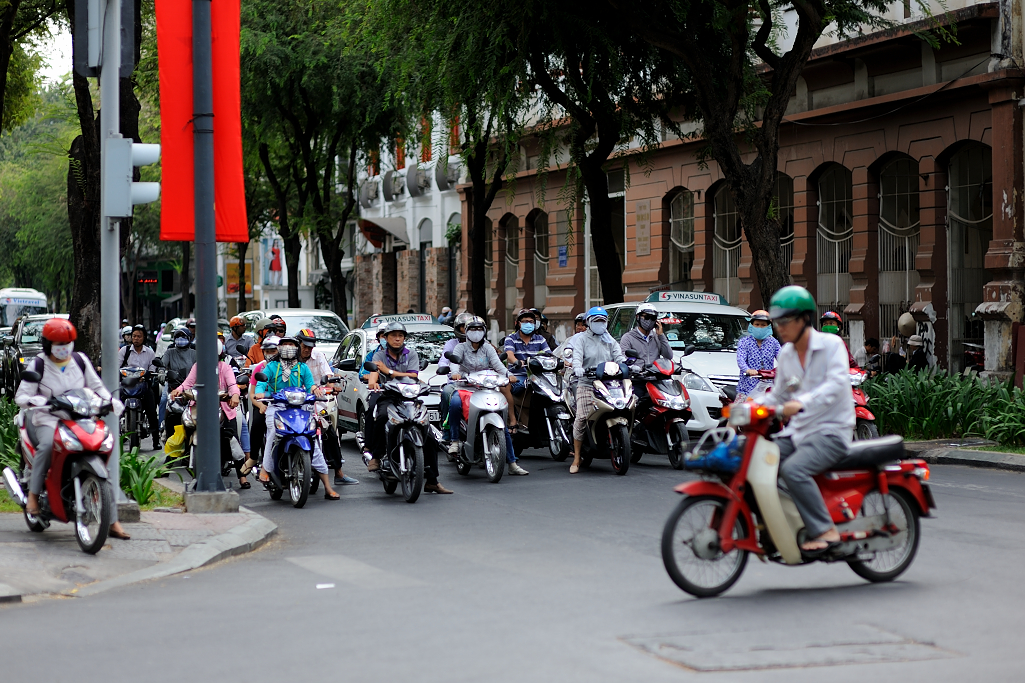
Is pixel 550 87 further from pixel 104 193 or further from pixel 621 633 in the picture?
pixel 621 633

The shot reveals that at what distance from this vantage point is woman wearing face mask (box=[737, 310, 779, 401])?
13797 mm

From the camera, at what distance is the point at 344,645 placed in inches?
250

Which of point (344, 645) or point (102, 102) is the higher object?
point (102, 102)

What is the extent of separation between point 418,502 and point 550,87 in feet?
35.9

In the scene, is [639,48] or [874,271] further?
[874,271]

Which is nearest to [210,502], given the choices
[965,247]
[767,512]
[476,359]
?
[476,359]

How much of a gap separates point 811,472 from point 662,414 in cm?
736

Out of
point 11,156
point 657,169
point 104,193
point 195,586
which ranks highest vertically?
point 11,156

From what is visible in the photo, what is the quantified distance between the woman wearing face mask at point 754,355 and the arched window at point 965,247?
10.4 meters

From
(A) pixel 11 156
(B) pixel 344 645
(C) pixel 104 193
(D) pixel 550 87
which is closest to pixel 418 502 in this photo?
(C) pixel 104 193

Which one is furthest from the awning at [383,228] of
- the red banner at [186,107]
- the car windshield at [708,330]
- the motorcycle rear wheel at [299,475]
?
the red banner at [186,107]

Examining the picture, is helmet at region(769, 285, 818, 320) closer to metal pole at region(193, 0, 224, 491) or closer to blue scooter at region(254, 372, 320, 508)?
metal pole at region(193, 0, 224, 491)

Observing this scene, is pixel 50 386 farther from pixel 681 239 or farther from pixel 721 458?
pixel 681 239

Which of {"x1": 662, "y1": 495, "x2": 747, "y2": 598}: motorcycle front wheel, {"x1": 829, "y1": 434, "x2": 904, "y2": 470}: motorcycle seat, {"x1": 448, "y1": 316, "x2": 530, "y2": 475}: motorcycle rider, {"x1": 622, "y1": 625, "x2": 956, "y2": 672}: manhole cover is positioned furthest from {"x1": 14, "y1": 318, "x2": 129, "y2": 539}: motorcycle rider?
{"x1": 829, "y1": 434, "x2": 904, "y2": 470}: motorcycle seat
